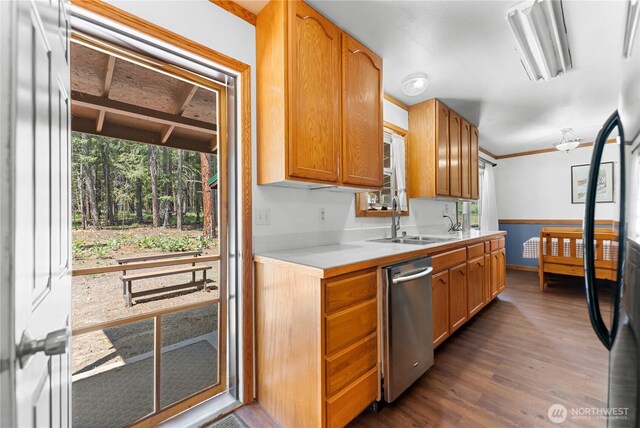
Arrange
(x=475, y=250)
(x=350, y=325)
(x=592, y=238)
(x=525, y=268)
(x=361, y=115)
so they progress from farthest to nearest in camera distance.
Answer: (x=525, y=268) → (x=475, y=250) → (x=361, y=115) → (x=350, y=325) → (x=592, y=238)

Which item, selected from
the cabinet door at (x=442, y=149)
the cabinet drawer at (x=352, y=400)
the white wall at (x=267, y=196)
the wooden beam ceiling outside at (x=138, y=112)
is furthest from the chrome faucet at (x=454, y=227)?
the wooden beam ceiling outside at (x=138, y=112)

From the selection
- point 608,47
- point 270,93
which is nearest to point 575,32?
point 608,47

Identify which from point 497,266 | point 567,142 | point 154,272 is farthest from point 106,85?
point 567,142

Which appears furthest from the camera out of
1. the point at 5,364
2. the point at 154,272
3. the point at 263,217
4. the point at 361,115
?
the point at 154,272

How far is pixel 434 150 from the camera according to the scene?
2885mm

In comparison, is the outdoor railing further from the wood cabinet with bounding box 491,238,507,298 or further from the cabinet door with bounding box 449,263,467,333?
the wood cabinet with bounding box 491,238,507,298

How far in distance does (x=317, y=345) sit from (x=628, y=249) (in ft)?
3.56

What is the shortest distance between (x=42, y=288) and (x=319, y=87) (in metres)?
1.55

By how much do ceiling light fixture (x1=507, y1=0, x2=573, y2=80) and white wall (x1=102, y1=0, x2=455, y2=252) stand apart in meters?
1.60

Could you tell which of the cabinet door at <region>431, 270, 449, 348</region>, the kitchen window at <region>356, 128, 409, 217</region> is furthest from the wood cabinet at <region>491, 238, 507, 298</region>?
the cabinet door at <region>431, 270, 449, 348</region>

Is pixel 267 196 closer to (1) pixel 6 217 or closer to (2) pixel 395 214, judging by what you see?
(1) pixel 6 217

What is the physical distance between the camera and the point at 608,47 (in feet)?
6.43

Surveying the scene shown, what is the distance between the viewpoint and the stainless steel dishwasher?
150cm

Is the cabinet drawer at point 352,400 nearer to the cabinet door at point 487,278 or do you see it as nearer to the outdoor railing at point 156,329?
the outdoor railing at point 156,329
